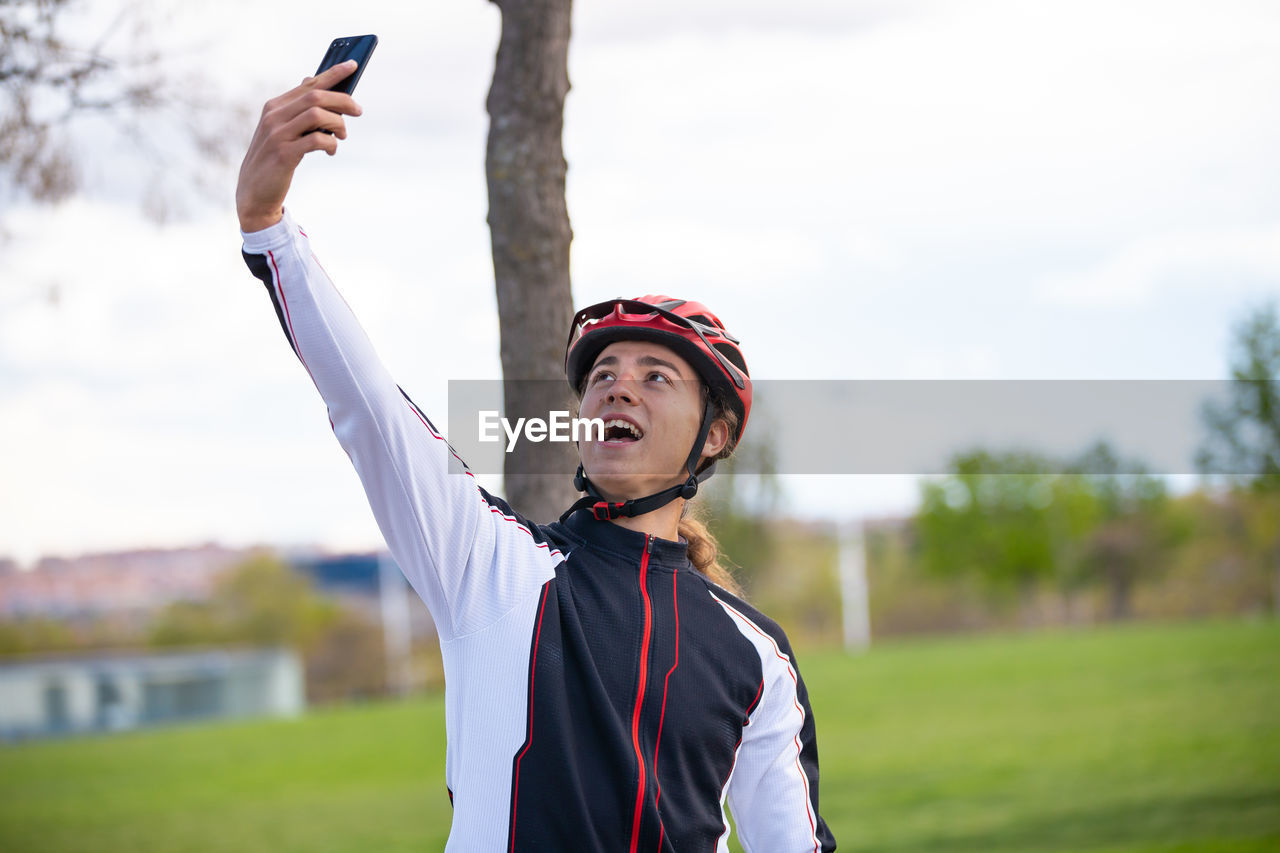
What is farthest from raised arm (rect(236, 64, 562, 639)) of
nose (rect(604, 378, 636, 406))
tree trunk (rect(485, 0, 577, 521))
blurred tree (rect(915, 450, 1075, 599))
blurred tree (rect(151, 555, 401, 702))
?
blurred tree (rect(915, 450, 1075, 599))

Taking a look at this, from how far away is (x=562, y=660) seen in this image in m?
2.25

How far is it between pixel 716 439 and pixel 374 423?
43.3 inches

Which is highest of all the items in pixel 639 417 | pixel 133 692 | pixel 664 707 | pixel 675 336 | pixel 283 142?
pixel 283 142

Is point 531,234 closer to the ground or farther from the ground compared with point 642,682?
farther from the ground

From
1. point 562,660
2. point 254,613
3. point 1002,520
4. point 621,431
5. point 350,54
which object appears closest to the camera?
point 350,54

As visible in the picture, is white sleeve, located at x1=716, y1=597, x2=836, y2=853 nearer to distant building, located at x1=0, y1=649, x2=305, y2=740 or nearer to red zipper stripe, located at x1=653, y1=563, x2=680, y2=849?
red zipper stripe, located at x1=653, y1=563, x2=680, y2=849

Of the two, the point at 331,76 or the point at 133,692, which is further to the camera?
the point at 133,692

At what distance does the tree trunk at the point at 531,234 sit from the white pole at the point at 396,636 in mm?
56240

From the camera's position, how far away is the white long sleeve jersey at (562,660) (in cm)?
199

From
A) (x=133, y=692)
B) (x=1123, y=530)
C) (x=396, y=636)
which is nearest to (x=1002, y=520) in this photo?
(x=1123, y=530)

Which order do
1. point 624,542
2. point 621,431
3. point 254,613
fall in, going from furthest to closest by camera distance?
1. point 254,613
2. point 621,431
3. point 624,542

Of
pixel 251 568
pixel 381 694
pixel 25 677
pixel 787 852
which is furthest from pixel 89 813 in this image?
pixel 251 568

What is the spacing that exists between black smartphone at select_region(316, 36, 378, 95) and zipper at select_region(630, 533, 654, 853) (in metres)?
1.12

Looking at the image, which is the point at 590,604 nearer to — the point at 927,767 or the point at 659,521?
the point at 659,521
